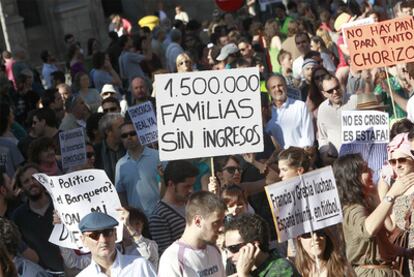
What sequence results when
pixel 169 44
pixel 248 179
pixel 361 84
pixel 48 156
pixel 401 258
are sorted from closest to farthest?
pixel 401 258 → pixel 248 179 → pixel 48 156 → pixel 361 84 → pixel 169 44

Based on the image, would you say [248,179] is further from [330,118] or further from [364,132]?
[330,118]

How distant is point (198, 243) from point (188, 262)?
13cm

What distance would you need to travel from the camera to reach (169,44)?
23.1 m

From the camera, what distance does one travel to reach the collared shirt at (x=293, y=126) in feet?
45.4

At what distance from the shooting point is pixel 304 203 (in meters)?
9.19

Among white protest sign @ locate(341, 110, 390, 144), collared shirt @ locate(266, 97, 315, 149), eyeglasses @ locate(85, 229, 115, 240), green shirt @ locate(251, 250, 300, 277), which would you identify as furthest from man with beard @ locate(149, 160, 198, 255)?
collared shirt @ locate(266, 97, 315, 149)

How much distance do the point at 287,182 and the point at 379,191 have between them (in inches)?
59.5

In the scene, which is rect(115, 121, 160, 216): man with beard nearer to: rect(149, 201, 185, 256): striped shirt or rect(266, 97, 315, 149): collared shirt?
rect(149, 201, 185, 256): striped shirt

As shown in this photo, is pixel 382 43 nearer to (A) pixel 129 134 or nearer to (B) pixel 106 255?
(A) pixel 129 134

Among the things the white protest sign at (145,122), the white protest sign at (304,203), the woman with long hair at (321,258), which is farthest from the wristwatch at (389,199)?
the white protest sign at (145,122)

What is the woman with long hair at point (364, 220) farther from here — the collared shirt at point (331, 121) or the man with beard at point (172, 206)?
the collared shirt at point (331, 121)

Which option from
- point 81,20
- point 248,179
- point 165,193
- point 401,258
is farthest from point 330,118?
point 81,20

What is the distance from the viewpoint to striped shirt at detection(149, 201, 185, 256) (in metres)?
10.5

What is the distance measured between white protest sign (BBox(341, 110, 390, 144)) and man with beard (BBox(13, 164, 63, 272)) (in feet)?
8.78
